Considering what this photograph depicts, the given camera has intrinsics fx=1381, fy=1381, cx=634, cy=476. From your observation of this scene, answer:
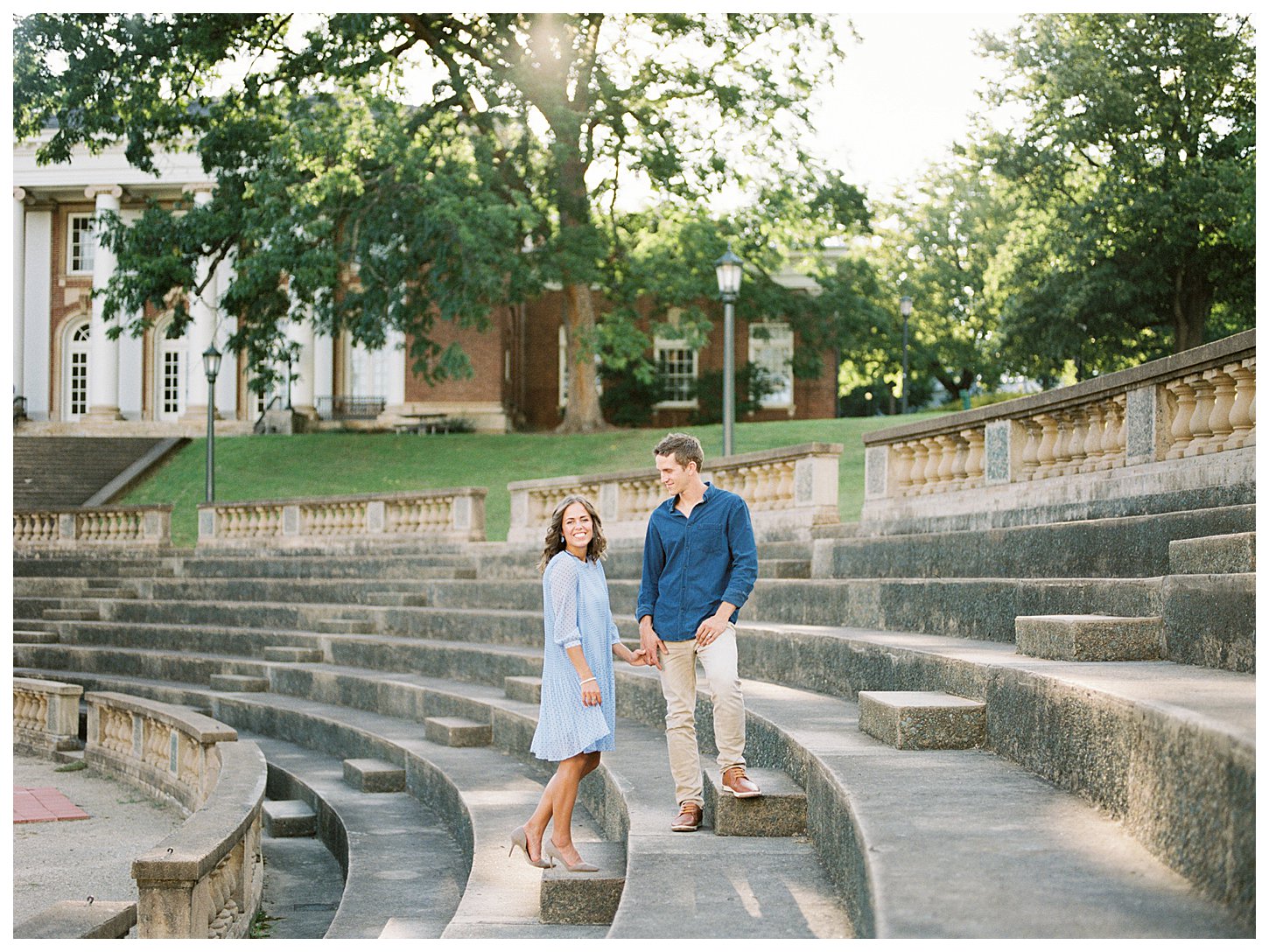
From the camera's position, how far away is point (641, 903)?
473 cm

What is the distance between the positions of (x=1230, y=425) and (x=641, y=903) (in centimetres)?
509

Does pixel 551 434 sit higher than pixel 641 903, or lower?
higher

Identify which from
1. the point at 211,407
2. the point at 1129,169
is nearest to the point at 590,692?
the point at 211,407

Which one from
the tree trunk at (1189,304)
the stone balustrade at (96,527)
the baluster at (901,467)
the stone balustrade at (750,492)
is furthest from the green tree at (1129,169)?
the stone balustrade at (96,527)

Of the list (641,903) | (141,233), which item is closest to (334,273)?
(141,233)

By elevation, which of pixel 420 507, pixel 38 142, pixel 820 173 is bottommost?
pixel 420 507

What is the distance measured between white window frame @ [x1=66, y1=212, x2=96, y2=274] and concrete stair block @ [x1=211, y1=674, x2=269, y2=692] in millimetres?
39698

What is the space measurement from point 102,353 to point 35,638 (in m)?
31.7

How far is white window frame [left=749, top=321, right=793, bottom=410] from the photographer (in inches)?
1800

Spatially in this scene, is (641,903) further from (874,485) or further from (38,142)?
(38,142)

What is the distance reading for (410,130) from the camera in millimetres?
30594

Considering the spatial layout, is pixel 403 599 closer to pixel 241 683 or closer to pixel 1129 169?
→ pixel 241 683

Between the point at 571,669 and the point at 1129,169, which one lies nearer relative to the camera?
the point at 571,669

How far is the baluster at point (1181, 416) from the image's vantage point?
8414 mm
